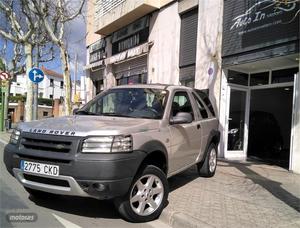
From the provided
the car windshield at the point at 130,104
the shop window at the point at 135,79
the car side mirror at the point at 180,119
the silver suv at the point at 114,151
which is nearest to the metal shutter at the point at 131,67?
the shop window at the point at 135,79

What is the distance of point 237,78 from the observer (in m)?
12.5

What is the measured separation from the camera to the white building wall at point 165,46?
49.3ft

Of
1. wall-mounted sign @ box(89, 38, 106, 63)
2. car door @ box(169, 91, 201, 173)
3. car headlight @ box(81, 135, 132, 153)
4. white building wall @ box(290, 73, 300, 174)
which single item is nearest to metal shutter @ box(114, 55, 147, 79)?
wall-mounted sign @ box(89, 38, 106, 63)

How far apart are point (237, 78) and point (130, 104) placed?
687 cm

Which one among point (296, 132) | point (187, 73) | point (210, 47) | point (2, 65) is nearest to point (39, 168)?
point (296, 132)

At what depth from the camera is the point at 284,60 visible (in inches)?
416

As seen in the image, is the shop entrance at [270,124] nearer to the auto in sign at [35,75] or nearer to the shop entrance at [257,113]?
the shop entrance at [257,113]

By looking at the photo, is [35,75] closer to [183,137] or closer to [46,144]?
[183,137]

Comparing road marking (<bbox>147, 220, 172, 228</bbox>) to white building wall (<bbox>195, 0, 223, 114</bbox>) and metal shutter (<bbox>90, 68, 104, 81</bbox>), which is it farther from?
metal shutter (<bbox>90, 68, 104, 81</bbox>)

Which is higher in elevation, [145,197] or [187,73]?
[187,73]

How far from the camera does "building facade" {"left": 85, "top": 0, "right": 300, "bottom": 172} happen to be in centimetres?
1030

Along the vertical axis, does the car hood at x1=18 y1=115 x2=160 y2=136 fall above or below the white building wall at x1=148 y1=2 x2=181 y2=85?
below

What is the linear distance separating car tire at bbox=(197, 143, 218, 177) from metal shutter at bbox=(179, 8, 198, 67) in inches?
235

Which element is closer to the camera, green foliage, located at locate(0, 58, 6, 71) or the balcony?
the balcony
